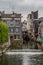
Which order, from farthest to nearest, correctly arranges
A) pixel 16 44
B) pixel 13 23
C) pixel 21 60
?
pixel 13 23
pixel 16 44
pixel 21 60

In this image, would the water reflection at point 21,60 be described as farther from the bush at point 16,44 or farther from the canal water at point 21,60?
the bush at point 16,44

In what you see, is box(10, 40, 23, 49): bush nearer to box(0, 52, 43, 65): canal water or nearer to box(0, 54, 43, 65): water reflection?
box(0, 52, 43, 65): canal water

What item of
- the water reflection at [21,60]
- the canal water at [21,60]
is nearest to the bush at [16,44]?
the canal water at [21,60]

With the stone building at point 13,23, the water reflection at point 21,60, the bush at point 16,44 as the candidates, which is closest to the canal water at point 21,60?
the water reflection at point 21,60

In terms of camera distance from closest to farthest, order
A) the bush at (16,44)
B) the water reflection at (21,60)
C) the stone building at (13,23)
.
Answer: the water reflection at (21,60) < the bush at (16,44) < the stone building at (13,23)

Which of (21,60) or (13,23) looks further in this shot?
(13,23)

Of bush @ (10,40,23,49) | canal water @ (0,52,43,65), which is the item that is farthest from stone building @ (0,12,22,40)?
canal water @ (0,52,43,65)

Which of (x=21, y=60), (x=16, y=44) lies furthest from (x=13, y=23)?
(x=21, y=60)

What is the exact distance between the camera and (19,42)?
195 feet

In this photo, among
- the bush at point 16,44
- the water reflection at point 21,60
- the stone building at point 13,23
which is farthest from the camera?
the stone building at point 13,23

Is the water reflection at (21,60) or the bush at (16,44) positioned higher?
the water reflection at (21,60)

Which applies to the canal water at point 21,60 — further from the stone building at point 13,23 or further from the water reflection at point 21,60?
the stone building at point 13,23

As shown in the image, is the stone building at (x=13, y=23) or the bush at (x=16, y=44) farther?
the stone building at (x=13, y=23)

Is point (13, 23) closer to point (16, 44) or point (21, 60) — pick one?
point (16, 44)
